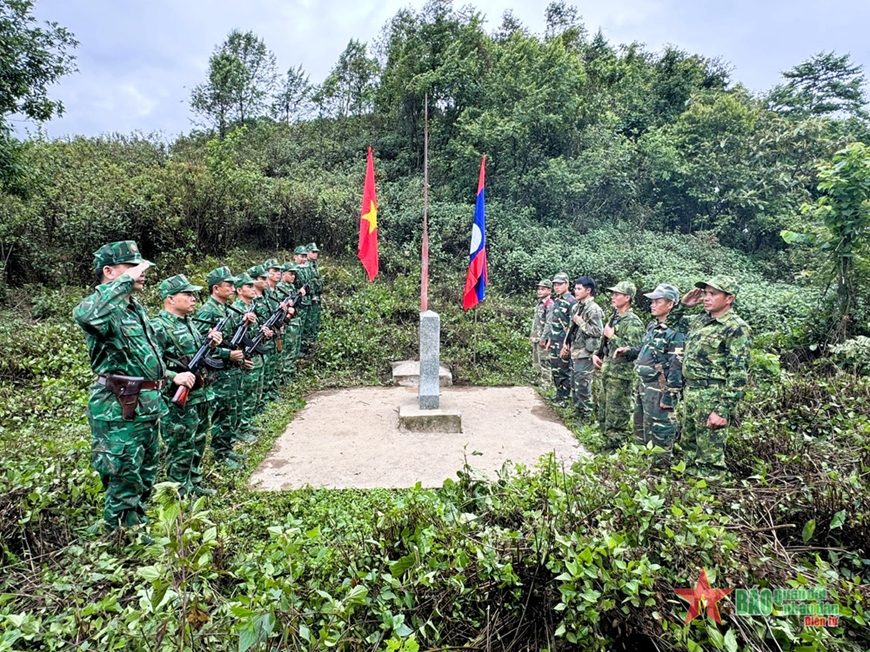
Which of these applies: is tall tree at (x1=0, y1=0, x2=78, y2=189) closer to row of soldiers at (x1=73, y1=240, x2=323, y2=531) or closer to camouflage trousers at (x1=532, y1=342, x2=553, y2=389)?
row of soldiers at (x1=73, y1=240, x2=323, y2=531)

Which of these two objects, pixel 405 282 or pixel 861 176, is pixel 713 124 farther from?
pixel 405 282

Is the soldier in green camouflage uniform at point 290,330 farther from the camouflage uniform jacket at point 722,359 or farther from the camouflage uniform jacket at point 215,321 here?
the camouflage uniform jacket at point 722,359

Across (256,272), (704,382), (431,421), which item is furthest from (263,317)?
(704,382)

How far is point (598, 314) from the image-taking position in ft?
20.9

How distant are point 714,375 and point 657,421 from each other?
0.80 meters

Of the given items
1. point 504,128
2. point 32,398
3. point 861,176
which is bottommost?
point 32,398

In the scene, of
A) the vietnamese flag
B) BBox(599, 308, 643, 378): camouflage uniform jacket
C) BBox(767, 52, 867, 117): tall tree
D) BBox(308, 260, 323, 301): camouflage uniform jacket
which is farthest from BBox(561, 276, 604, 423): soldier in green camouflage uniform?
BBox(767, 52, 867, 117): tall tree

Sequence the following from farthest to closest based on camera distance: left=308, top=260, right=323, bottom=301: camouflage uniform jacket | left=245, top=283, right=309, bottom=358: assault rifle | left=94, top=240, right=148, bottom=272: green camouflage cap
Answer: left=308, top=260, right=323, bottom=301: camouflage uniform jacket < left=245, top=283, right=309, bottom=358: assault rifle < left=94, top=240, right=148, bottom=272: green camouflage cap

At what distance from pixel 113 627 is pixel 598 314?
5.83m

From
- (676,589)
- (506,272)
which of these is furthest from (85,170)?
(676,589)

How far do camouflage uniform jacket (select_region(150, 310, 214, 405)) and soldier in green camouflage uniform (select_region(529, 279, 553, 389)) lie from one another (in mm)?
5549

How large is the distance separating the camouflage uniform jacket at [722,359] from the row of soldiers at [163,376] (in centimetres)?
414

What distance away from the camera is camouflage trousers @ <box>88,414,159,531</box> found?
9.95ft

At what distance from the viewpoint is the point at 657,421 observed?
4.68 m
